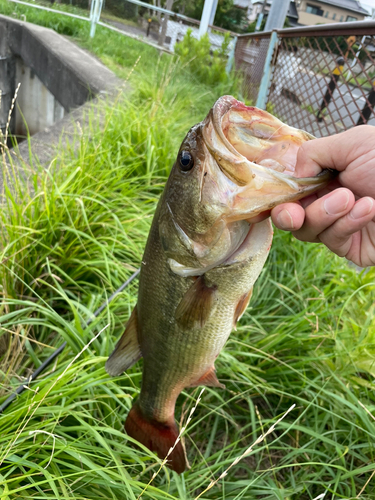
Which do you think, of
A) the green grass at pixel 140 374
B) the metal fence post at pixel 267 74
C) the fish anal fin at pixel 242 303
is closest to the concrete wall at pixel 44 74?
the metal fence post at pixel 267 74

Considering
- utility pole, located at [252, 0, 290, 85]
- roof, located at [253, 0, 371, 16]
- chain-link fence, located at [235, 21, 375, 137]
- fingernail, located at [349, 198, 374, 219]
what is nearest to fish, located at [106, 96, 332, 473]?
fingernail, located at [349, 198, 374, 219]

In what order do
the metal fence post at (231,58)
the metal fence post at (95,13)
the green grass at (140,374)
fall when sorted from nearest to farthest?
the green grass at (140,374) → the metal fence post at (231,58) → the metal fence post at (95,13)

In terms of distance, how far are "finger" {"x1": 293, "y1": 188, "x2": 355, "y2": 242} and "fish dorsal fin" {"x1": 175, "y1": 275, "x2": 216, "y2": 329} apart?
15.4 inches

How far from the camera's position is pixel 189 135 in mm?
1130

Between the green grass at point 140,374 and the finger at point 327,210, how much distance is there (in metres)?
0.75

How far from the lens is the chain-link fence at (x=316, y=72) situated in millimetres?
2795

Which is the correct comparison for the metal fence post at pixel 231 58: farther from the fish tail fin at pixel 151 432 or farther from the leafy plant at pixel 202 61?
the fish tail fin at pixel 151 432

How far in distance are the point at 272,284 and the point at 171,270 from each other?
163cm

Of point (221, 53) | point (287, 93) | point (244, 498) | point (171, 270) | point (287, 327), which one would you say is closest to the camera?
point (171, 270)

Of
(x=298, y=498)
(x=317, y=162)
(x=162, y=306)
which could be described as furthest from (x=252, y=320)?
(x=317, y=162)

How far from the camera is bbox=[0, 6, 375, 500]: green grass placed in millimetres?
1397

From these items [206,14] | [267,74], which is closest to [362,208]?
[267,74]

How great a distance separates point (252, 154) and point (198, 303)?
1.74 ft

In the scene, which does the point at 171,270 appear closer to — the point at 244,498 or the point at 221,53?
the point at 244,498
